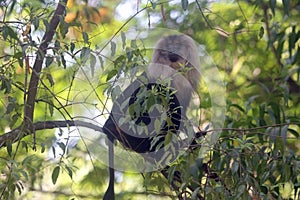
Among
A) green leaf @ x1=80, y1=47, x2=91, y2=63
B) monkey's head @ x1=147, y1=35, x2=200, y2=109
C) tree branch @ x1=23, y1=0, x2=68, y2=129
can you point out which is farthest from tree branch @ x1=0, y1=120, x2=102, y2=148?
monkey's head @ x1=147, y1=35, x2=200, y2=109

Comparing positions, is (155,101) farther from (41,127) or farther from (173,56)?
(173,56)

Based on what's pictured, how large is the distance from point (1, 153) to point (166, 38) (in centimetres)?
134

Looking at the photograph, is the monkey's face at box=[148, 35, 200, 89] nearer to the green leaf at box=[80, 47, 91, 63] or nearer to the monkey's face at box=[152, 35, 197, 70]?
the monkey's face at box=[152, 35, 197, 70]

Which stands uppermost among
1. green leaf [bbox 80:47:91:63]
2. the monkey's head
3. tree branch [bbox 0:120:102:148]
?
the monkey's head

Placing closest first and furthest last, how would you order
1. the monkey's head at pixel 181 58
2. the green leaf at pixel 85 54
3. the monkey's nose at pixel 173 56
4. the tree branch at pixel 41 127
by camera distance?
the green leaf at pixel 85 54 < the tree branch at pixel 41 127 < the monkey's head at pixel 181 58 < the monkey's nose at pixel 173 56

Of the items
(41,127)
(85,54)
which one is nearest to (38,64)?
(41,127)

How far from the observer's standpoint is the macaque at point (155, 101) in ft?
6.82

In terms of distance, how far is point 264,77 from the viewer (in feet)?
15.8

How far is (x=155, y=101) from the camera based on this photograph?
2.03 m

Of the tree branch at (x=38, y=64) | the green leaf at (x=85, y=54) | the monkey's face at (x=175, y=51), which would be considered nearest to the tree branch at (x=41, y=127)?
the tree branch at (x=38, y=64)

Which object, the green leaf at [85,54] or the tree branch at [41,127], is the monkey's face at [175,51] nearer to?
the tree branch at [41,127]

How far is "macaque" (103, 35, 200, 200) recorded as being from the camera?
2.08 m

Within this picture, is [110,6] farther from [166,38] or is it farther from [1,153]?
[1,153]

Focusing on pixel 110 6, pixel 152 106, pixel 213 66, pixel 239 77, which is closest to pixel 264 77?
pixel 239 77
